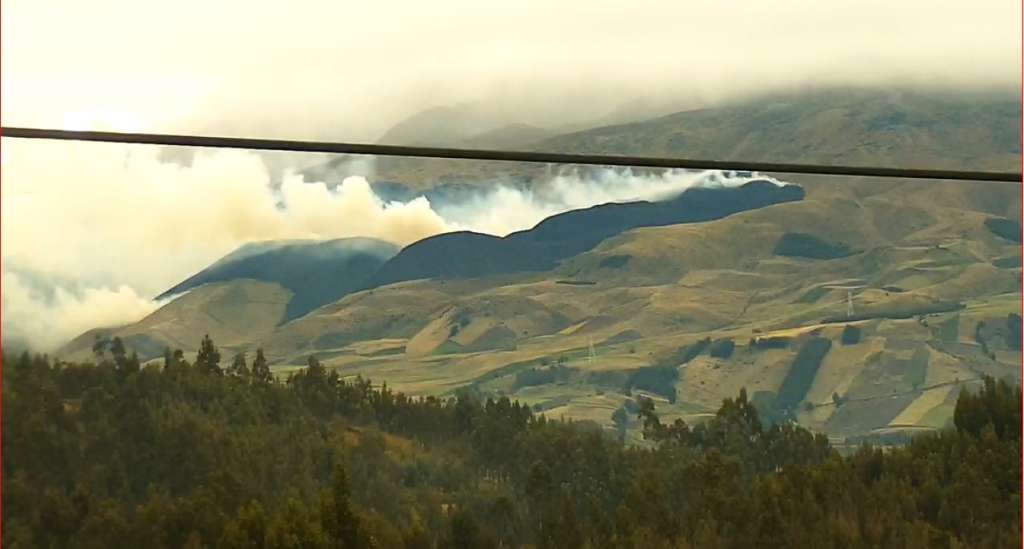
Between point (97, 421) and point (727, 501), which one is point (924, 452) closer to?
point (727, 501)

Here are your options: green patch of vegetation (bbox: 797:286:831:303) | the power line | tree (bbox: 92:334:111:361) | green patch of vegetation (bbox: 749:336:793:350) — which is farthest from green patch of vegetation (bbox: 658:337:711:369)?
tree (bbox: 92:334:111:361)

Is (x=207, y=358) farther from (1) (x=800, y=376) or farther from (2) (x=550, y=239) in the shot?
(1) (x=800, y=376)

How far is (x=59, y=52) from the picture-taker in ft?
7.44

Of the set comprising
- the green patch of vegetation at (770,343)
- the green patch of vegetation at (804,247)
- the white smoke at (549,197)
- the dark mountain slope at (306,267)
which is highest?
the white smoke at (549,197)

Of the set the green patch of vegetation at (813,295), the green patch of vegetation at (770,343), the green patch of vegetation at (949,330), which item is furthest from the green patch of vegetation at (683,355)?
the green patch of vegetation at (949,330)

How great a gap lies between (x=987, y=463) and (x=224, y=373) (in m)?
1.44

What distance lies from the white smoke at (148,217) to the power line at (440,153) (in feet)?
0.07

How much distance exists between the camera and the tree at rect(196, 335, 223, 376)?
2342 millimetres

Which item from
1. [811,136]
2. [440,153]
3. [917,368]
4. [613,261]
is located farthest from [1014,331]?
[440,153]

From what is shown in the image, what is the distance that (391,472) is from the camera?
237 cm

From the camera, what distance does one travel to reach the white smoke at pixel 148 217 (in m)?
2.28

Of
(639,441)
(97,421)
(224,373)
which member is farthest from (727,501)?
(97,421)

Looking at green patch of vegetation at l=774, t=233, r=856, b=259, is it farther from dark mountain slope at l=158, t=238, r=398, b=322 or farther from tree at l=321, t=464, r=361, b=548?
tree at l=321, t=464, r=361, b=548

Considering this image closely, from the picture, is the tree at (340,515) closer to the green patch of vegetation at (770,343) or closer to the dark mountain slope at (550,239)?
the dark mountain slope at (550,239)
